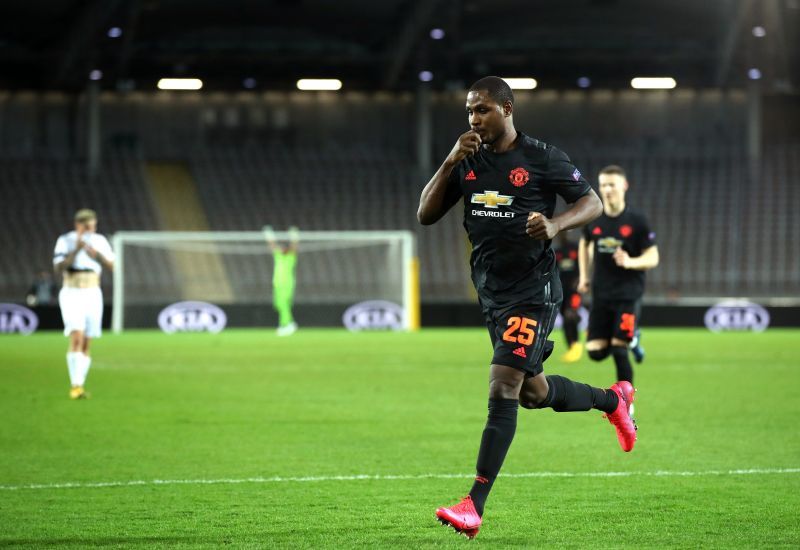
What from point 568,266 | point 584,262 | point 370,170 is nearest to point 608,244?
point 584,262

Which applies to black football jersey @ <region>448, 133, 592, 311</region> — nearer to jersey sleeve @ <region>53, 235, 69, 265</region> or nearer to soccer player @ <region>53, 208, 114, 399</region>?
soccer player @ <region>53, 208, 114, 399</region>

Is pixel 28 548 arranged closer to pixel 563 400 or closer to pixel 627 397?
pixel 563 400

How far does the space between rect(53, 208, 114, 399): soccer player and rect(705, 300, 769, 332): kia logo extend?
75.0 ft

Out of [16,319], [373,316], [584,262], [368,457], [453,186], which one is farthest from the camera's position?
[373,316]

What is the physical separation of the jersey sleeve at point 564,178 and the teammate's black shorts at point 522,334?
502 mm

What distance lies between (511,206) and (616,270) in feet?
20.8

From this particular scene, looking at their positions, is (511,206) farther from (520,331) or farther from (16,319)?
(16,319)

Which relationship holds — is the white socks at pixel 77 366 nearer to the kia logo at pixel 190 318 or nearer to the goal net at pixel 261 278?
the goal net at pixel 261 278

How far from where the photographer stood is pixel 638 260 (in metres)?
12.1

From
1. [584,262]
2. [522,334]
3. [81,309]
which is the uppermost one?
[584,262]

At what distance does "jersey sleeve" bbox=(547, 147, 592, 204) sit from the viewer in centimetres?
631

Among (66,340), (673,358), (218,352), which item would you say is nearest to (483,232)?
(673,358)

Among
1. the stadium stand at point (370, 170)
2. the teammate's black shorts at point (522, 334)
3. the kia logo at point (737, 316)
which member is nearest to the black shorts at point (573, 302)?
the teammate's black shorts at point (522, 334)

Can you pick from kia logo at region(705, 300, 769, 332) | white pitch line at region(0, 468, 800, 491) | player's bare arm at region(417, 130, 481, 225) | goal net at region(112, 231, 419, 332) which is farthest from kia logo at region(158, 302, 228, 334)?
player's bare arm at region(417, 130, 481, 225)
